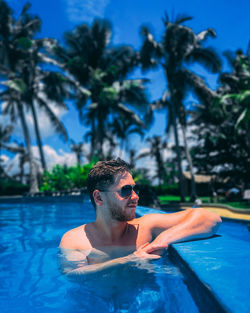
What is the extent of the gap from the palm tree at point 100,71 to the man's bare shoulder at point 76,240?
15551 mm

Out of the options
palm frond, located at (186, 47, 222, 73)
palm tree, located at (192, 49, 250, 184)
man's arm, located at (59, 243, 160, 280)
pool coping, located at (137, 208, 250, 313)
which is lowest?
man's arm, located at (59, 243, 160, 280)

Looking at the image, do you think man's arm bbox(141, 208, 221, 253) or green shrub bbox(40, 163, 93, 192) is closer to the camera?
man's arm bbox(141, 208, 221, 253)

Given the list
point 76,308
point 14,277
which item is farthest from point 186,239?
point 14,277

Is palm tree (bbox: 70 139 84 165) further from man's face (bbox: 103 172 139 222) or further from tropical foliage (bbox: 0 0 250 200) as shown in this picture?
man's face (bbox: 103 172 139 222)

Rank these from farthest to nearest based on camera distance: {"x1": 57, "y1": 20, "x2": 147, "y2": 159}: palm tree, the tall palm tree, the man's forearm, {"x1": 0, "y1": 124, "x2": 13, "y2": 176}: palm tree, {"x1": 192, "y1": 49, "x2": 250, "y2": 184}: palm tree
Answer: {"x1": 0, "y1": 124, "x2": 13, "y2": 176}: palm tree, {"x1": 192, "y1": 49, "x2": 250, "y2": 184}: palm tree, {"x1": 57, "y1": 20, "x2": 147, "y2": 159}: palm tree, the tall palm tree, the man's forearm

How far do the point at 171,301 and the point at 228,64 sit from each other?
852 inches

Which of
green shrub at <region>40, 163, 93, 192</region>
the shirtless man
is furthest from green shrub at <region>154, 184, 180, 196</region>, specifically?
the shirtless man

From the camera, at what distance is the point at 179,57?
51.6 ft

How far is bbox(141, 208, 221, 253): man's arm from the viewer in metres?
1.79

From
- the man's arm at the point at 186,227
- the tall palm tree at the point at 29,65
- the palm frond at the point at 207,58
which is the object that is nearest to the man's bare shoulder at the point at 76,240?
the man's arm at the point at 186,227

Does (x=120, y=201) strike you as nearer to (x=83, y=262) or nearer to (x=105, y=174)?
(x=105, y=174)

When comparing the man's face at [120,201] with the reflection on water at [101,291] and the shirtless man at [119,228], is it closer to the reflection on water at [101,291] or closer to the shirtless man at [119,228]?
the shirtless man at [119,228]

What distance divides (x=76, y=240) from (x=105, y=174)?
2.02 feet

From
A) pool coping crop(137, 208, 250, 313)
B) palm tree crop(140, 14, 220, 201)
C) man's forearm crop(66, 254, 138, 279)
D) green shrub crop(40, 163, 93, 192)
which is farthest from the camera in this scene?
palm tree crop(140, 14, 220, 201)
